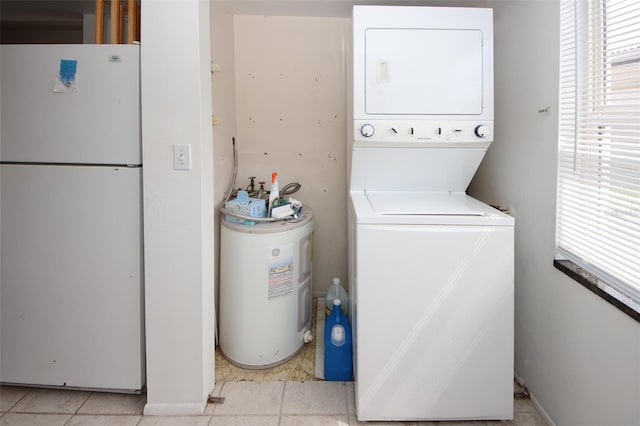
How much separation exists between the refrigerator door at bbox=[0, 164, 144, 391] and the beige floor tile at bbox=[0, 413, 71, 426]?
5.4 inches

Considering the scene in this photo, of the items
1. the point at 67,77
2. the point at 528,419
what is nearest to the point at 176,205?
the point at 67,77

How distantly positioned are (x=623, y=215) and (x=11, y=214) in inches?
99.0

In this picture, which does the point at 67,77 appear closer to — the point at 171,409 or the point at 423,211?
the point at 171,409

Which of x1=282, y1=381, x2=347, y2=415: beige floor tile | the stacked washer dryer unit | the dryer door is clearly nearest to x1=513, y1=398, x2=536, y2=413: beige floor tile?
the stacked washer dryer unit

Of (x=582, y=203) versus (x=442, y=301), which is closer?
(x=582, y=203)

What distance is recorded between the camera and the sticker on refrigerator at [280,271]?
1.90 meters

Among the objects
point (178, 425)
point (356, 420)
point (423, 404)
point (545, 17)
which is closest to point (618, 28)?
point (545, 17)

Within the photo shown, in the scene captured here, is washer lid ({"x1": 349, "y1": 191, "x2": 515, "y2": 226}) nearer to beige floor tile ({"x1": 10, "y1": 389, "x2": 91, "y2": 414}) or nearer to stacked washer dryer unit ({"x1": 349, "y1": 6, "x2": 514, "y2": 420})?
stacked washer dryer unit ({"x1": 349, "y1": 6, "x2": 514, "y2": 420})

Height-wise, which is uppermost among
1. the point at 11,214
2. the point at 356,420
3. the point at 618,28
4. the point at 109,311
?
the point at 618,28

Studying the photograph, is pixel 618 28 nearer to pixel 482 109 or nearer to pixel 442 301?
pixel 482 109

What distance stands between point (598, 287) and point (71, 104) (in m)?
2.24

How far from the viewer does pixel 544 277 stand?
1.59 m

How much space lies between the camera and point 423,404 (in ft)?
5.09

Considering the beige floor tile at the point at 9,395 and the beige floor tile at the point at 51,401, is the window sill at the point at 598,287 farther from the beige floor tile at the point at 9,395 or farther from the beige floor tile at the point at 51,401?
the beige floor tile at the point at 9,395
